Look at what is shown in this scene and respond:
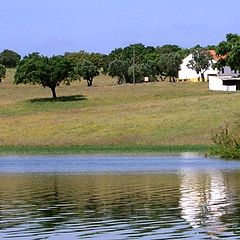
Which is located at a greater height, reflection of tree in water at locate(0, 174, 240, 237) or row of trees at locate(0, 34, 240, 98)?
row of trees at locate(0, 34, 240, 98)

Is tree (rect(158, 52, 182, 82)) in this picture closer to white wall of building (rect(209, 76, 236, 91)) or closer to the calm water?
white wall of building (rect(209, 76, 236, 91))

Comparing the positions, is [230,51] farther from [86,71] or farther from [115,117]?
[115,117]

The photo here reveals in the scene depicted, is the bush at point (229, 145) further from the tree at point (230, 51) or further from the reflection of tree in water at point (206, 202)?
the tree at point (230, 51)

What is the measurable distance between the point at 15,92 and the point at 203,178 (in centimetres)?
9993

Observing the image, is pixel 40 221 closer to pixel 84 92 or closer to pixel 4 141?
pixel 4 141

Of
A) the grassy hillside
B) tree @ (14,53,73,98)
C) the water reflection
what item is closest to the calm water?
the water reflection

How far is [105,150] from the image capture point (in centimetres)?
7744

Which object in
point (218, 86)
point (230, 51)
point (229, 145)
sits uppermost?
point (230, 51)

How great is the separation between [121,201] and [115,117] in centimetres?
6580

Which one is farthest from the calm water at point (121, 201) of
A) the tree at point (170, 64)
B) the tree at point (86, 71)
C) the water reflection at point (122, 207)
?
the tree at point (170, 64)

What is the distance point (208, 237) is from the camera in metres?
22.6

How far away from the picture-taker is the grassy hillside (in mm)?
85750

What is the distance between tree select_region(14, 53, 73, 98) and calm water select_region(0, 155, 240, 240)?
2663 inches

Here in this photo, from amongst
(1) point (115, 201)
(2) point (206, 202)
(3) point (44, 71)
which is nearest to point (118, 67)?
(3) point (44, 71)
